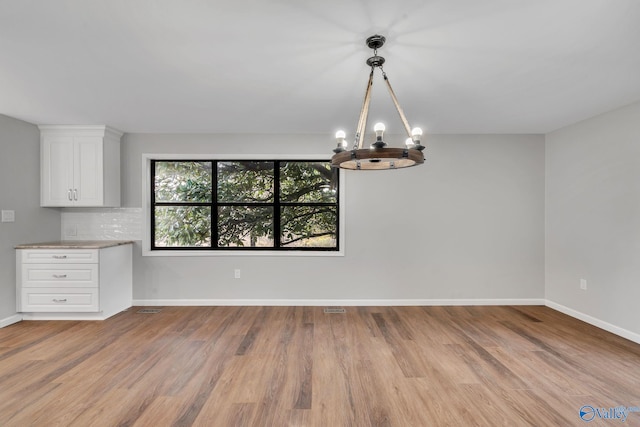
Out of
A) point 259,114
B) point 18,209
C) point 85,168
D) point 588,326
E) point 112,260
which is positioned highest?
point 259,114

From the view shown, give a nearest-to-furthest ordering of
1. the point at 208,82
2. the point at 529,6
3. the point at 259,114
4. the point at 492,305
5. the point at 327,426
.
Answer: the point at 529,6 < the point at 327,426 < the point at 208,82 < the point at 259,114 < the point at 492,305

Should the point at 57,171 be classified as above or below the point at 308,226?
above

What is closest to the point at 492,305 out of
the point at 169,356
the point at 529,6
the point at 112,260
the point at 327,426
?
the point at 327,426

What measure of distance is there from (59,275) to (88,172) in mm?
1303

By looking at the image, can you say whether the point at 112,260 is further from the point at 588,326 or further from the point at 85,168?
the point at 588,326

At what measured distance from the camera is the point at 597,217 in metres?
3.50

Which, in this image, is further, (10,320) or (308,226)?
(308,226)

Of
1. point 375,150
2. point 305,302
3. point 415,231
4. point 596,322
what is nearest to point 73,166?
point 305,302

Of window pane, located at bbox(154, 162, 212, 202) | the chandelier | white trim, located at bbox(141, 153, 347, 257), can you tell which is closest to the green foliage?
window pane, located at bbox(154, 162, 212, 202)

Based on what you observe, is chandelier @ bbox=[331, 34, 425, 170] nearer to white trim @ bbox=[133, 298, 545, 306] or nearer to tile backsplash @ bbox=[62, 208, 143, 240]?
white trim @ bbox=[133, 298, 545, 306]

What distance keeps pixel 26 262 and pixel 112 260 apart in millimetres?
885

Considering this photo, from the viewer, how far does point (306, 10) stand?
67.0 inches

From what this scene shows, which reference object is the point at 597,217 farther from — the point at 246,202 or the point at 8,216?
the point at 8,216

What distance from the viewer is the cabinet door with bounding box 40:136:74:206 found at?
3.89 m
